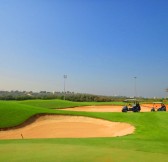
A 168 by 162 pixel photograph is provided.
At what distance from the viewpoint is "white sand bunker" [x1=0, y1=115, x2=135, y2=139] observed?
24703 mm

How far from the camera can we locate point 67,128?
1080 inches

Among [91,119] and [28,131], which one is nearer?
[28,131]

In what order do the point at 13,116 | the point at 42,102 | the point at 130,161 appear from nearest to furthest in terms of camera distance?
the point at 130,161 → the point at 13,116 → the point at 42,102

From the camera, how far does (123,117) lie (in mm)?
29141

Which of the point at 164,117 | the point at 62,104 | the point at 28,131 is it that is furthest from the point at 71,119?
the point at 62,104

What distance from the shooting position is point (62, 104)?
53.1 metres

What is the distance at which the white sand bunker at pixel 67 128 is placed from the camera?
24.7 metres

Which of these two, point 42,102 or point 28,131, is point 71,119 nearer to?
point 28,131

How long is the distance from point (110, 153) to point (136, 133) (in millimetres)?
10208

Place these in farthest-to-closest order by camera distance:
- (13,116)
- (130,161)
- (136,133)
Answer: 1. (13,116)
2. (136,133)
3. (130,161)

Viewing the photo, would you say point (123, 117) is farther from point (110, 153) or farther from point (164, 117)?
point (110, 153)

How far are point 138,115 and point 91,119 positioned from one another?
4.98m

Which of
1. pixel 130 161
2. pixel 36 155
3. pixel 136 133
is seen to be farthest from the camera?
pixel 136 133

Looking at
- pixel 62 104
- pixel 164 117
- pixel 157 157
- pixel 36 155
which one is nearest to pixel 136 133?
pixel 164 117
